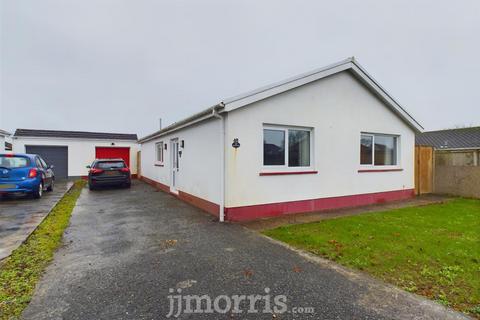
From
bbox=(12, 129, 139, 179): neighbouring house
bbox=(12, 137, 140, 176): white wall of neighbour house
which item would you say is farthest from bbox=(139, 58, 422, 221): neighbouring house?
bbox=(12, 137, 140, 176): white wall of neighbour house

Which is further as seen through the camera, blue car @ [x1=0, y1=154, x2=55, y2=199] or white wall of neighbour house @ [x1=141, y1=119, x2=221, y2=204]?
blue car @ [x1=0, y1=154, x2=55, y2=199]

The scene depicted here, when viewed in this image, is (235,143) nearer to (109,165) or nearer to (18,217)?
(18,217)

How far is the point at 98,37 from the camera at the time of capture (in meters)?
13.1

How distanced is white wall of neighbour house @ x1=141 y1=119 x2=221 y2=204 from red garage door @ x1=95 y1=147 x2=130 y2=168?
35.0ft

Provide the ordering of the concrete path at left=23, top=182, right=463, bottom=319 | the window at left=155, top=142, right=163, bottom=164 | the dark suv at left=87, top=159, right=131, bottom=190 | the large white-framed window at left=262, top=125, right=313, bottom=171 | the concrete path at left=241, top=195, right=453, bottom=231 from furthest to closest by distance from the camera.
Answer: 1. the window at left=155, top=142, right=163, bottom=164
2. the dark suv at left=87, top=159, right=131, bottom=190
3. the large white-framed window at left=262, top=125, right=313, bottom=171
4. the concrete path at left=241, top=195, right=453, bottom=231
5. the concrete path at left=23, top=182, right=463, bottom=319

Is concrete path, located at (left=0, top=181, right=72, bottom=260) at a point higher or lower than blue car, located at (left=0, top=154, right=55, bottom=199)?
lower

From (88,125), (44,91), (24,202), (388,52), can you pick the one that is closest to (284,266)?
(24,202)

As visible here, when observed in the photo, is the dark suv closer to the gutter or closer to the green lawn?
the gutter

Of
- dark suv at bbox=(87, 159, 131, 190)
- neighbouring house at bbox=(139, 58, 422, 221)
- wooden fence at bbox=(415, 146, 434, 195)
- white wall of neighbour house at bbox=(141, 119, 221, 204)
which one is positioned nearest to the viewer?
neighbouring house at bbox=(139, 58, 422, 221)

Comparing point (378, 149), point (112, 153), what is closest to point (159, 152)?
point (112, 153)

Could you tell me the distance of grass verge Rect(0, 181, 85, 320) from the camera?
273 centimetres

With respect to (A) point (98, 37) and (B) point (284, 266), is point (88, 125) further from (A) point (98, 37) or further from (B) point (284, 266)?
(B) point (284, 266)

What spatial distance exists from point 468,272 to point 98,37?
16.5 metres

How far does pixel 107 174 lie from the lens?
12.6 metres
